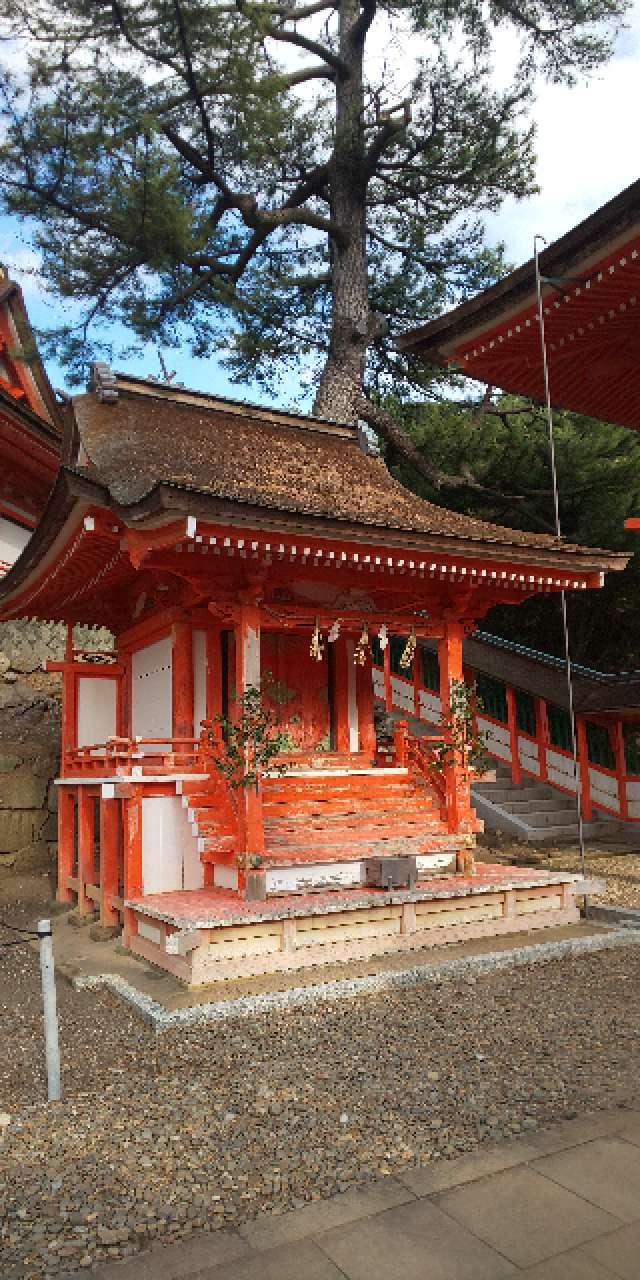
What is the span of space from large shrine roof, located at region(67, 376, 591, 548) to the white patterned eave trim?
14.4 feet

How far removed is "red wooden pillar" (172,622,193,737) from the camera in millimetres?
10102

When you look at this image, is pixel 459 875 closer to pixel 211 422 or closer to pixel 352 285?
pixel 211 422

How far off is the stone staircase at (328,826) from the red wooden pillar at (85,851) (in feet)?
7.35

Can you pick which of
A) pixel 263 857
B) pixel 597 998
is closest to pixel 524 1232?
pixel 597 998

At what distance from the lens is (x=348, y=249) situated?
69.9 feet

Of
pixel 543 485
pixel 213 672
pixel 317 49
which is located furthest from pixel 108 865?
pixel 317 49

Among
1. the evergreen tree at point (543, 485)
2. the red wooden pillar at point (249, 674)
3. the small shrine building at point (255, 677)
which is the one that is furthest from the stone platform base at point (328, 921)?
the evergreen tree at point (543, 485)

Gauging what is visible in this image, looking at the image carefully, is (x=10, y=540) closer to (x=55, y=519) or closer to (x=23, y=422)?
(x=23, y=422)

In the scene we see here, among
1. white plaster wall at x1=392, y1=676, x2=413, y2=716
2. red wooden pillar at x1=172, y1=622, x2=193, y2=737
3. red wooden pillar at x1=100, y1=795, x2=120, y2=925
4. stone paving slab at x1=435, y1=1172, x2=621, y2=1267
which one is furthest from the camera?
white plaster wall at x1=392, y1=676, x2=413, y2=716

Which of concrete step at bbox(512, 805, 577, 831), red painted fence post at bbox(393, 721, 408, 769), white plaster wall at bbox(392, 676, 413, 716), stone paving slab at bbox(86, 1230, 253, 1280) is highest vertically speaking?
white plaster wall at bbox(392, 676, 413, 716)

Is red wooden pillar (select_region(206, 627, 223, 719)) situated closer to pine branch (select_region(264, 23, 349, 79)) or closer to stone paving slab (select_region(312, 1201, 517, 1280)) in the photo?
stone paving slab (select_region(312, 1201, 517, 1280))

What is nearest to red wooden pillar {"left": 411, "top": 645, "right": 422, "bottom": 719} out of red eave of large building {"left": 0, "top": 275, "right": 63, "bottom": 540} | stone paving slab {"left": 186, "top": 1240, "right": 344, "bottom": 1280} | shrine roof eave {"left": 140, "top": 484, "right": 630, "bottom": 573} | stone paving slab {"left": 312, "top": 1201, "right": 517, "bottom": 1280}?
shrine roof eave {"left": 140, "top": 484, "right": 630, "bottom": 573}

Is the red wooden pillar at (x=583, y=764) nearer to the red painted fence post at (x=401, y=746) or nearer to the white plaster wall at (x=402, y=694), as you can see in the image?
the white plaster wall at (x=402, y=694)

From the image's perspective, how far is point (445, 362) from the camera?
26.6 feet
